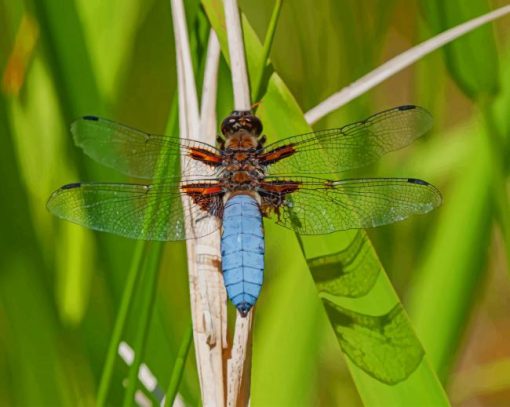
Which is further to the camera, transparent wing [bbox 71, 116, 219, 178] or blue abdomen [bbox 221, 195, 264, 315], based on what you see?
transparent wing [bbox 71, 116, 219, 178]

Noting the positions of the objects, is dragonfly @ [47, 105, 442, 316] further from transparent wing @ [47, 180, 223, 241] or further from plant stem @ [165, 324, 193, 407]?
plant stem @ [165, 324, 193, 407]

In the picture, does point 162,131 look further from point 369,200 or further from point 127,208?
point 369,200

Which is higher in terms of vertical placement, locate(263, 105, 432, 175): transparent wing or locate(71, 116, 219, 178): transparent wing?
locate(71, 116, 219, 178): transparent wing

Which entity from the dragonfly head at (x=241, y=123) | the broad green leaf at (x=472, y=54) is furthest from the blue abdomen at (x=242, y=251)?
the broad green leaf at (x=472, y=54)

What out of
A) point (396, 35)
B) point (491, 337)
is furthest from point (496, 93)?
point (491, 337)

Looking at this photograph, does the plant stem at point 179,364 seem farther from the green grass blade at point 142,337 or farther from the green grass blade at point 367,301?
the green grass blade at point 367,301

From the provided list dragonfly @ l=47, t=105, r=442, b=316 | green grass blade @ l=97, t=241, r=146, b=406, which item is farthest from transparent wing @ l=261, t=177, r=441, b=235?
green grass blade @ l=97, t=241, r=146, b=406

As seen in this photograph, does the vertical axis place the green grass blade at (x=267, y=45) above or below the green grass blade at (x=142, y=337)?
above

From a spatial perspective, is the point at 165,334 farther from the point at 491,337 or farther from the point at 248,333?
the point at 491,337
